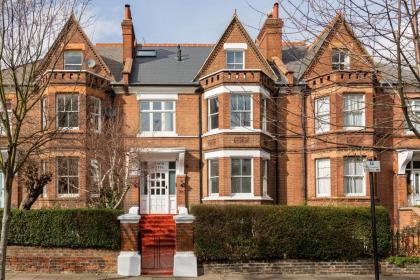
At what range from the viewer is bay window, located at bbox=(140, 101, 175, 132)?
71.9 feet

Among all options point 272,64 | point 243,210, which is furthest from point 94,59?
point 243,210

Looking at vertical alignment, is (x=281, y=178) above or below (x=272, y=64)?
below

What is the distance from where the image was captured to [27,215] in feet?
45.0

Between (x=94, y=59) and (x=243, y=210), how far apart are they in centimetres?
1188

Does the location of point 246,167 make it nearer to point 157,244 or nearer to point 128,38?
point 157,244

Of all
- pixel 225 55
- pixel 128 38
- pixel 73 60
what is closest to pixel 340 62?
pixel 225 55

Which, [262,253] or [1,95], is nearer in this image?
[1,95]

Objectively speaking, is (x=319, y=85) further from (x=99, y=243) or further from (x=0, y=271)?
(x=0, y=271)

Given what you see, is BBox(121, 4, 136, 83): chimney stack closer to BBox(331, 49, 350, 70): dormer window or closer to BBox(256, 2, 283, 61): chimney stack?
BBox(256, 2, 283, 61): chimney stack

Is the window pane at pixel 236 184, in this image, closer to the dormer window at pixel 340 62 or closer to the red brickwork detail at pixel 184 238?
the red brickwork detail at pixel 184 238

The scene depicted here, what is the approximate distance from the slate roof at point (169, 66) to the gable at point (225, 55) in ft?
3.28

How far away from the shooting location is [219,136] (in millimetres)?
20516

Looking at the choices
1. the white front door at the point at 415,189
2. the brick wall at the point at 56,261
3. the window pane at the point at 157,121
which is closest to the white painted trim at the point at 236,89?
the window pane at the point at 157,121

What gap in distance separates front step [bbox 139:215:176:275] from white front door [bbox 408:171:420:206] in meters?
A: 11.3
